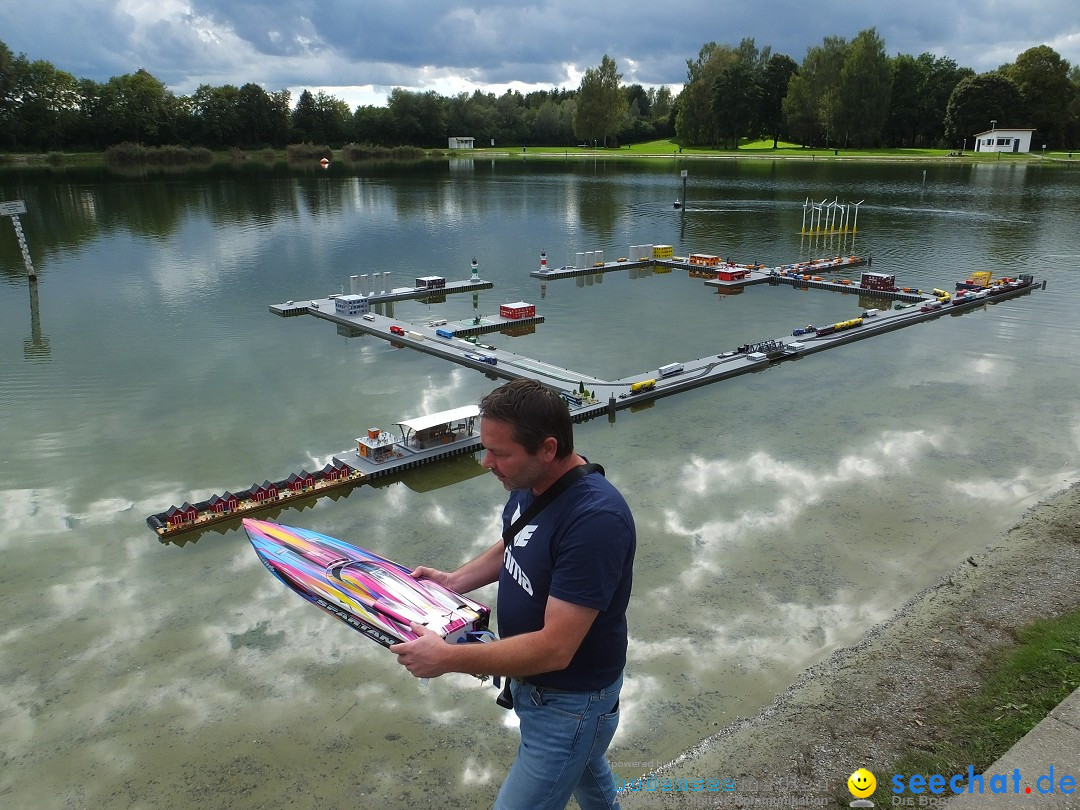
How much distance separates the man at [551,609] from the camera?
454 cm

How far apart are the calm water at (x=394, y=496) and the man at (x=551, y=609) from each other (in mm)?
6929

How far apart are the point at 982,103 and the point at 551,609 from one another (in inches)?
6726

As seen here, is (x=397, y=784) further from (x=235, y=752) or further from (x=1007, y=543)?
(x=1007, y=543)

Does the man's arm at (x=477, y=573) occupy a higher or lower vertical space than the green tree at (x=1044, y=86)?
lower

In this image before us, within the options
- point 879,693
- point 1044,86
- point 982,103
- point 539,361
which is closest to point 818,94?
point 982,103

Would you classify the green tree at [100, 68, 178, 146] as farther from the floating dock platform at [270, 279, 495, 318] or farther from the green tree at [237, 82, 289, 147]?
the floating dock platform at [270, 279, 495, 318]

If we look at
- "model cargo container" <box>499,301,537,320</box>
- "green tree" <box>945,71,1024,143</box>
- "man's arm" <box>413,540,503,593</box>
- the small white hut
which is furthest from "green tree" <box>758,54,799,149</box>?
"man's arm" <box>413,540,503,593</box>

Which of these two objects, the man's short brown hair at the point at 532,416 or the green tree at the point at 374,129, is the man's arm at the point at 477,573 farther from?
the green tree at the point at 374,129

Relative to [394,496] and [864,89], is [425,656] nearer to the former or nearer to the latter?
[394,496]

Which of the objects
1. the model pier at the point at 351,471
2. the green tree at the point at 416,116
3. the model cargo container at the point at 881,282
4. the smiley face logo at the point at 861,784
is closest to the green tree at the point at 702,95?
the green tree at the point at 416,116

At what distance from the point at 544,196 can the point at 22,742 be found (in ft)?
297

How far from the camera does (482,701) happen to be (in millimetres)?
13125

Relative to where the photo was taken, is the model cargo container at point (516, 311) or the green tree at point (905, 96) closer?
the model cargo container at point (516, 311)

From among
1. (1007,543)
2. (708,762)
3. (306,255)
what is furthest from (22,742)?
(306,255)
